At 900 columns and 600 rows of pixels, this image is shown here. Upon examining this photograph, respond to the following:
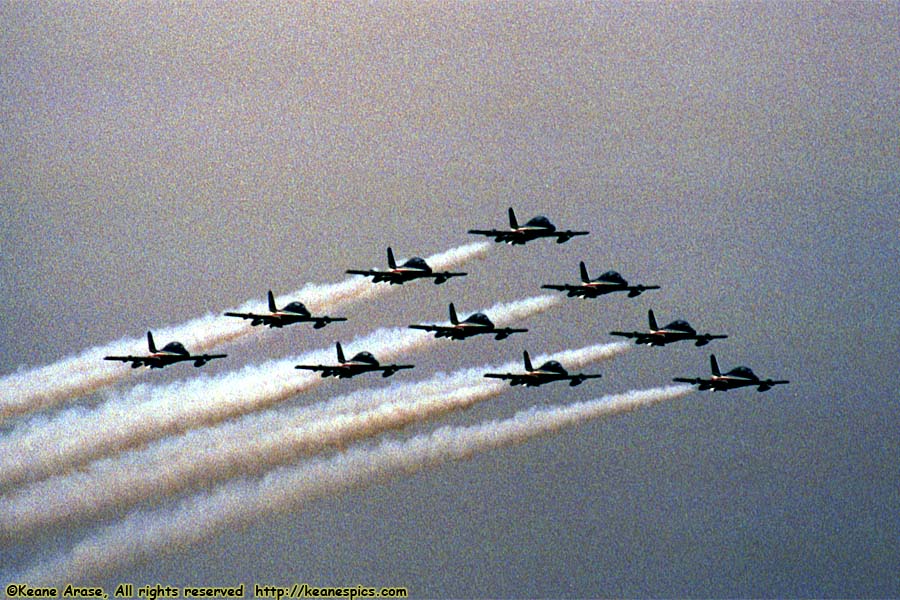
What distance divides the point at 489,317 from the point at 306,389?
1374cm

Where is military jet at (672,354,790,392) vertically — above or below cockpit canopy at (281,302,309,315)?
below

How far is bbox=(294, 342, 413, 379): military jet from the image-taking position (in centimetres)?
17562

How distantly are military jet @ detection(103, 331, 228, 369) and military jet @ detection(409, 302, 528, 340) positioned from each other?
14760 millimetres

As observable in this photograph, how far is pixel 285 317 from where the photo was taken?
573ft

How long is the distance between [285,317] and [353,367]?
18.3 ft

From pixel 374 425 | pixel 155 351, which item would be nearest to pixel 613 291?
pixel 374 425

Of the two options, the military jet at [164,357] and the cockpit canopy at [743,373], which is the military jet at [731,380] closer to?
the cockpit canopy at [743,373]

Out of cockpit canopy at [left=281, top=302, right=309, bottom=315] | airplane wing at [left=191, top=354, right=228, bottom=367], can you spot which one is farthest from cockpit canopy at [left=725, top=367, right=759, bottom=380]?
airplane wing at [left=191, top=354, right=228, bottom=367]

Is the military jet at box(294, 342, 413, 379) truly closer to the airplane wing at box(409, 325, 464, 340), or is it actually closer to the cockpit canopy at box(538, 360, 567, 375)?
the airplane wing at box(409, 325, 464, 340)

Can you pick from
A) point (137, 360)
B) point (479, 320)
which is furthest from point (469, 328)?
point (137, 360)

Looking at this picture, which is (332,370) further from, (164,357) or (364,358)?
(164,357)

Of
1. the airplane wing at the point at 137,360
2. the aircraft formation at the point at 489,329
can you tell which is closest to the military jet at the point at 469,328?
the aircraft formation at the point at 489,329

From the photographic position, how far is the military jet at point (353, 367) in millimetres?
175625

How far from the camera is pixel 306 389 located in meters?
179
